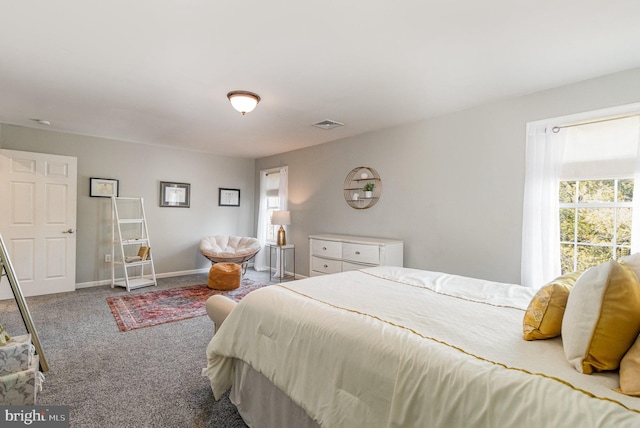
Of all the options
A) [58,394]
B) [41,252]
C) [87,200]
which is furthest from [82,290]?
[58,394]

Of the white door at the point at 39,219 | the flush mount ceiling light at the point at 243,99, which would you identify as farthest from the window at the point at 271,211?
the flush mount ceiling light at the point at 243,99

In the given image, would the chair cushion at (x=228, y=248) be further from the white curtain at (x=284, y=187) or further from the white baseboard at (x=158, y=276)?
the white curtain at (x=284, y=187)

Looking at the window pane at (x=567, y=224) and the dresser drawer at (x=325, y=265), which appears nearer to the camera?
the window pane at (x=567, y=224)

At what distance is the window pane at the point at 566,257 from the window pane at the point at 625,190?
1.78 feet

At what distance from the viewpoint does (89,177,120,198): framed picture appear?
4988 mm

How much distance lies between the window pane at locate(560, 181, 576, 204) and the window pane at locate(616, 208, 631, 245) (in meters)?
0.34

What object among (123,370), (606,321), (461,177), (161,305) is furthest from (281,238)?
(606,321)

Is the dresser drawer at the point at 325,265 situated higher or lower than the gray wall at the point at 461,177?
lower

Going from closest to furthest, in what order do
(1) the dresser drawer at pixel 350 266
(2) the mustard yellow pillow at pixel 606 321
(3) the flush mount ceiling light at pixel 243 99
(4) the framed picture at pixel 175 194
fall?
1. (2) the mustard yellow pillow at pixel 606 321
2. (3) the flush mount ceiling light at pixel 243 99
3. (1) the dresser drawer at pixel 350 266
4. (4) the framed picture at pixel 175 194

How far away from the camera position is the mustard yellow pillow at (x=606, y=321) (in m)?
0.97

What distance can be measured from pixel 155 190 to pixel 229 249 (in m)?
1.71

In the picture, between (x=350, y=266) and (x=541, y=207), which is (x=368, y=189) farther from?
(x=541, y=207)

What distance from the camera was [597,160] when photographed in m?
2.68

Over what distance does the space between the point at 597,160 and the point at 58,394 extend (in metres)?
4.49
